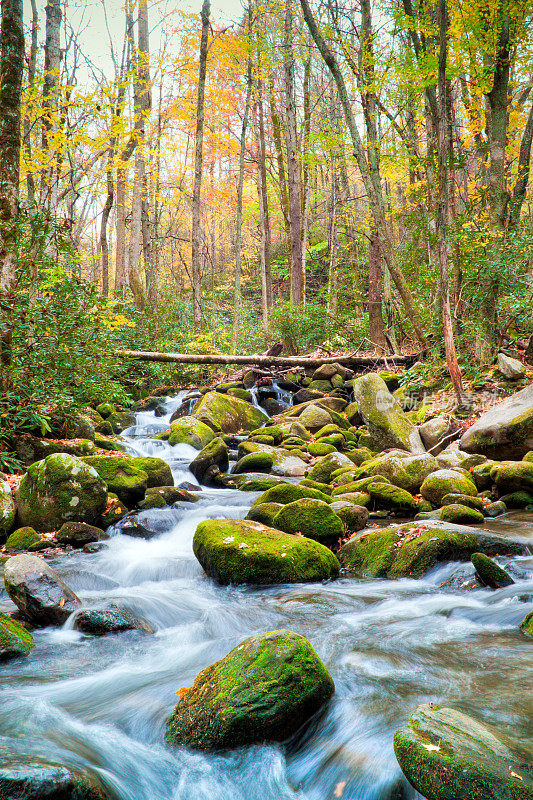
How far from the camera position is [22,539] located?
6289mm

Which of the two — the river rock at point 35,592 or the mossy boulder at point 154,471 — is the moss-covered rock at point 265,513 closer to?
the river rock at point 35,592

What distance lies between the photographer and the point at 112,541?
21.9 ft

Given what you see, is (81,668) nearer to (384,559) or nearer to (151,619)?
(151,619)

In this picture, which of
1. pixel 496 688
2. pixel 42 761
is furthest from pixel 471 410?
pixel 42 761

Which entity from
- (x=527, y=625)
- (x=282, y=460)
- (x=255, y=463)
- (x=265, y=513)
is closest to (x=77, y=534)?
(x=265, y=513)

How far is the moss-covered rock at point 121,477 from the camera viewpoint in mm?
7543

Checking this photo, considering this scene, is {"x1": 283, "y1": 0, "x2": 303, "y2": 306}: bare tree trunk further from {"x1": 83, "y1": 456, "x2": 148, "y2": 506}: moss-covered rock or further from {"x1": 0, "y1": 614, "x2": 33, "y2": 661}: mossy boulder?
{"x1": 0, "y1": 614, "x2": 33, "y2": 661}: mossy boulder

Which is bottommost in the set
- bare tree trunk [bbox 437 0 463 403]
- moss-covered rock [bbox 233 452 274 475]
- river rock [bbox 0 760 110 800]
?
moss-covered rock [bbox 233 452 274 475]

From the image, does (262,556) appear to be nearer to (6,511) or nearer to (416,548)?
(416,548)

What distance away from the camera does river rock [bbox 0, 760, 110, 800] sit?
1895 mm

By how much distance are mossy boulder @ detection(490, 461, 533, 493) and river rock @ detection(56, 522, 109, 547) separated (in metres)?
5.27

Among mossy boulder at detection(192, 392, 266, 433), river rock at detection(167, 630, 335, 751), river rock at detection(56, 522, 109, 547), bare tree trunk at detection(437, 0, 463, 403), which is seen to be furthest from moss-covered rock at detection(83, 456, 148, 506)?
bare tree trunk at detection(437, 0, 463, 403)

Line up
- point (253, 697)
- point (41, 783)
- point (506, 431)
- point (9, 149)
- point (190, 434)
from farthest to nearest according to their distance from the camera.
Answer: point (190, 434) < point (506, 431) < point (9, 149) < point (253, 697) < point (41, 783)

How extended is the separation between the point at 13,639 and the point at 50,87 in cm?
1096
